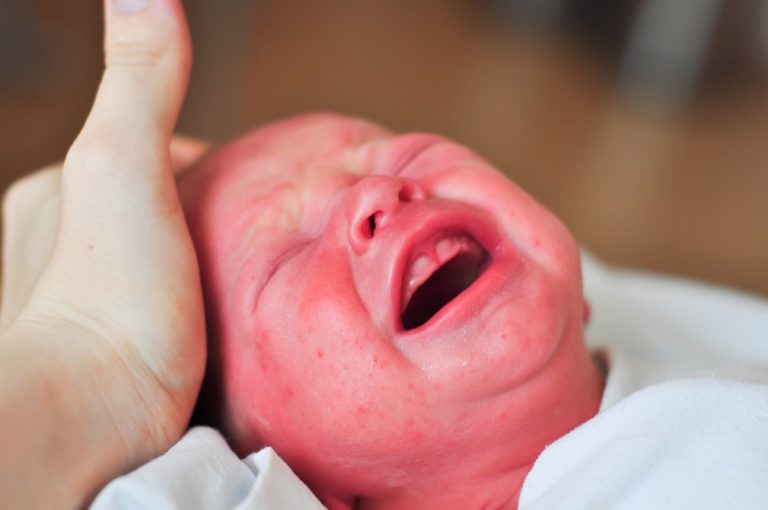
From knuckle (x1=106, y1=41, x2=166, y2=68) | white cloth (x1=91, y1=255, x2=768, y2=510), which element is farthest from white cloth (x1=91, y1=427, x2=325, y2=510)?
knuckle (x1=106, y1=41, x2=166, y2=68)

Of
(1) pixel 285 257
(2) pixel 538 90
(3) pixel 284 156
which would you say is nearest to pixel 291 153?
(3) pixel 284 156

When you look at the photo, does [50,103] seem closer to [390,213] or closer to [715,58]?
[390,213]

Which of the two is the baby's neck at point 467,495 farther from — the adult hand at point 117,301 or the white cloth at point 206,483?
the adult hand at point 117,301

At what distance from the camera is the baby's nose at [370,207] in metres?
0.80

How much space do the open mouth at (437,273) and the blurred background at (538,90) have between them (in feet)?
3.30

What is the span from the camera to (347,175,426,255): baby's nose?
795mm

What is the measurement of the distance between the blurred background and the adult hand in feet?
A: 2.85

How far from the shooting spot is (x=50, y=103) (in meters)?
1.85

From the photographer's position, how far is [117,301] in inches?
31.0

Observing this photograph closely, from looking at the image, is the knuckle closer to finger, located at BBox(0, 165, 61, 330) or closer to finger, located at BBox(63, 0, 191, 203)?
finger, located at BBox(63, 0, 191, 203)

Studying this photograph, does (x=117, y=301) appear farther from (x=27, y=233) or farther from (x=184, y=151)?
(x=184, y=151)

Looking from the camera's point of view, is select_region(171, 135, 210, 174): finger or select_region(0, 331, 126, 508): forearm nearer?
select_region(0, 331, 126, 508): forearm

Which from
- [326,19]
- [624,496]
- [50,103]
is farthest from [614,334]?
[326,19]

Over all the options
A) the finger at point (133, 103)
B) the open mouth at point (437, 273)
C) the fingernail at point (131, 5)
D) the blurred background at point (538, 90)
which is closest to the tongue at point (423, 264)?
the open mouth at point (437, 273)
